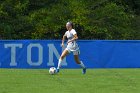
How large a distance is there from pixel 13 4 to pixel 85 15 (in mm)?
5011

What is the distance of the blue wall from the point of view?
21047 millimetres

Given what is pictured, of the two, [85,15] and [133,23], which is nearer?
[85,15]

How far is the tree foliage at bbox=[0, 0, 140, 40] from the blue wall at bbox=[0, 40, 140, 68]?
36.3 feet

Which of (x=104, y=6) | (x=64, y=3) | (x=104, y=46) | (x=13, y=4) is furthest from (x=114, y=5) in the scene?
(x=104, y=46)

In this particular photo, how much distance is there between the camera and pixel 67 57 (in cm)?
2141

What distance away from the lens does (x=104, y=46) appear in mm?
21594
